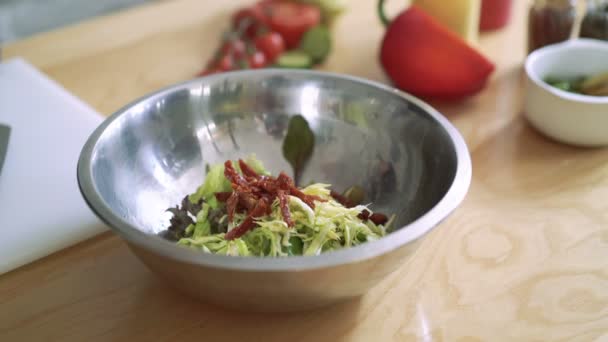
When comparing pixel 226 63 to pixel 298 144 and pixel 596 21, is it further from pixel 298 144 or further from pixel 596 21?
pixel 596 21

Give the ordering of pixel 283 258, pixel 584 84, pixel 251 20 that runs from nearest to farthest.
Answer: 1. pixel 283 258
2. pixel 584 84
3. pixel 251 20

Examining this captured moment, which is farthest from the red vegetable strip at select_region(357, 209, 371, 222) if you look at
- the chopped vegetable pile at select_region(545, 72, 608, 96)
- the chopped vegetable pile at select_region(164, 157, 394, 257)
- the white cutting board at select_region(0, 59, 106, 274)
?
the chopped vegetable pile at select_region(545, 72, 608, 96)

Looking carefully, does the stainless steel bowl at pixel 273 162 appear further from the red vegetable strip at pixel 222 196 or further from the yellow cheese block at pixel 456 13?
the yellow cheese block at pixel 456 13

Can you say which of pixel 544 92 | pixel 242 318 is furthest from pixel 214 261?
pixel 544 92

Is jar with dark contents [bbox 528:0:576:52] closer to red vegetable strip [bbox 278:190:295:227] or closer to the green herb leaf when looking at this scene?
the green herb leaf

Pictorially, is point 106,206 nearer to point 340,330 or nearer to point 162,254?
point 162,254

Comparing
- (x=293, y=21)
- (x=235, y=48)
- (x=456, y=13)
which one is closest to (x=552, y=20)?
(x=456, y=13)

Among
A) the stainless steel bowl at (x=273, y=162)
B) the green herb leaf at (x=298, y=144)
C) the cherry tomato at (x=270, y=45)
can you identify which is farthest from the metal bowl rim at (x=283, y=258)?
the cherry tomato at (x=270, y=45)

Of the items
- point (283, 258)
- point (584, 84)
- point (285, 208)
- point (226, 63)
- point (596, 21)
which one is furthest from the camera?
point (226, 63)
